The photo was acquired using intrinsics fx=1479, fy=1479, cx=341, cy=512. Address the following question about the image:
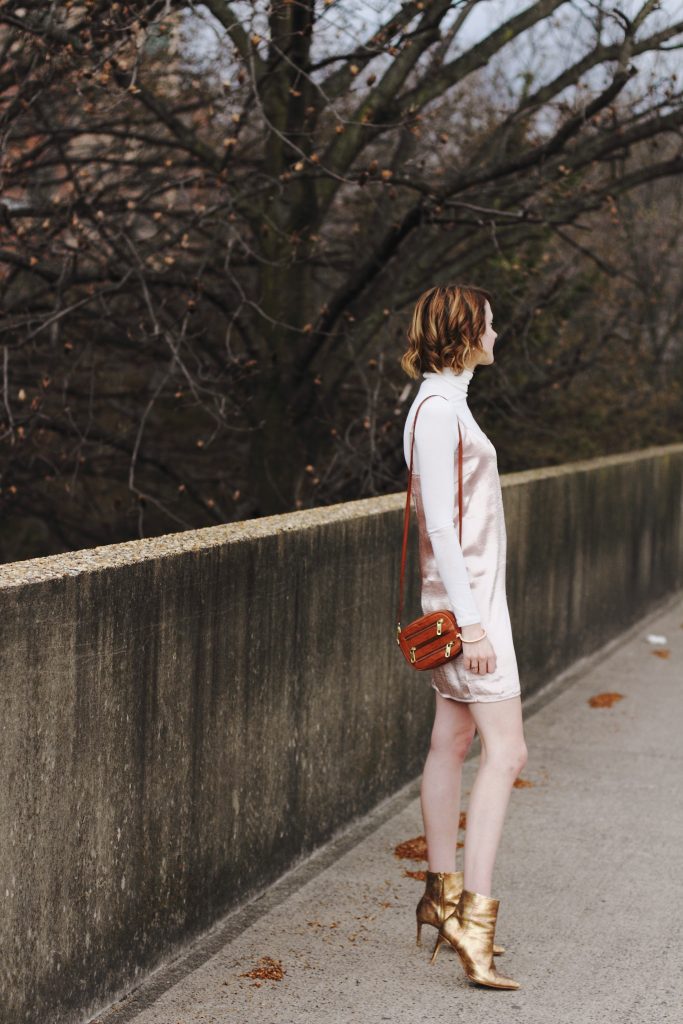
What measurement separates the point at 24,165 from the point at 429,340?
5.53 metres

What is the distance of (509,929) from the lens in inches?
180

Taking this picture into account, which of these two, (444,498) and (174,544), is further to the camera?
(174,544)

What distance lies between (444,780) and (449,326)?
4.37ft

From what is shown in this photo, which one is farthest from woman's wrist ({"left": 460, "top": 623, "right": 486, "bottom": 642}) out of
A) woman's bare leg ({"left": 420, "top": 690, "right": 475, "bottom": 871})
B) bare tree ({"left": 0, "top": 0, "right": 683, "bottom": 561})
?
bare tree ({"left": 0, "top": 0, "right": 683, "bottom": 561})

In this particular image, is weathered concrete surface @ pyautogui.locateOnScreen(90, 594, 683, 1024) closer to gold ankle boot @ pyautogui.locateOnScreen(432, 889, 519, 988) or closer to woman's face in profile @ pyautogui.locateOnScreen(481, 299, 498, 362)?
gold ankle boot @ pyautogui.locateOnScreen(432, 889, 519, 988)

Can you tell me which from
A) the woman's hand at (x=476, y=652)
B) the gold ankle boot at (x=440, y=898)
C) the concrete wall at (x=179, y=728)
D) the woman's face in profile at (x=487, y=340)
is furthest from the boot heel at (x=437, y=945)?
the woman's face in profile at (x=487, y=340)

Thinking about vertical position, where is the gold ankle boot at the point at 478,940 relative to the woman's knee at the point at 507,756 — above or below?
below

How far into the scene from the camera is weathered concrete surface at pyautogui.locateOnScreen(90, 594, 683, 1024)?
3.90m

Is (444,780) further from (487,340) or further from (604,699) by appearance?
(604,699)

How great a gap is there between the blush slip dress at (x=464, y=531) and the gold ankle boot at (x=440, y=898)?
0.54m

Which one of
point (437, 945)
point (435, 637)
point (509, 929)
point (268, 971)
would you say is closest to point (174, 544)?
point (435, 637)

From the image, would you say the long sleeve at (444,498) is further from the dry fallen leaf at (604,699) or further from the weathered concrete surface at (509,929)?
the dry fallen leaf at (604,699)

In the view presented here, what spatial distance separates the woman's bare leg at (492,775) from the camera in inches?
162

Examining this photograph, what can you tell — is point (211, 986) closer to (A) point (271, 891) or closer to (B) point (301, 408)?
(A) point (271, 891)
